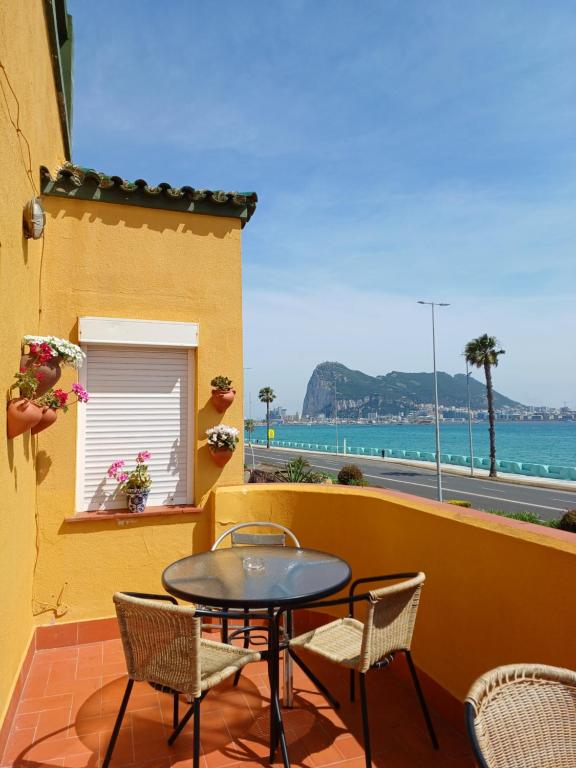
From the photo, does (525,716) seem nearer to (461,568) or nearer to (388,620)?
(388,620)

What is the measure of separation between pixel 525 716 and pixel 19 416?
9.10ft

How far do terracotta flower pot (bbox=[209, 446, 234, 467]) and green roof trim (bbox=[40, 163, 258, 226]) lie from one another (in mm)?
2380

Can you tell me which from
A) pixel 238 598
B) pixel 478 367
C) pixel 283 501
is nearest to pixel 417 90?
pixel 283 501

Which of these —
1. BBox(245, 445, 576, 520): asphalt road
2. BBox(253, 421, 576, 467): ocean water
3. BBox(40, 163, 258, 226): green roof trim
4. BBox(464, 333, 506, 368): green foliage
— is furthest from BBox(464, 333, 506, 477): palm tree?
BBox(40, 163, 258, 226): green roof trim

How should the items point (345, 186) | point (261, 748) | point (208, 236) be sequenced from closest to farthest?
point (261, 748) → point (208, 236) → point (345, 186)

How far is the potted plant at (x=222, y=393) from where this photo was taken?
444 cm

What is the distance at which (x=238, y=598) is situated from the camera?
229 centimetres

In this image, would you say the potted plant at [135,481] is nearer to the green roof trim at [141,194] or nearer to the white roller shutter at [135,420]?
the white roller shutter at [135,420]

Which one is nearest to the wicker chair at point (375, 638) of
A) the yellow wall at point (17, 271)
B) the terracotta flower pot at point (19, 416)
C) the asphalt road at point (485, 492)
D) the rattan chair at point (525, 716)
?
the rattan chair at point (525, 716)

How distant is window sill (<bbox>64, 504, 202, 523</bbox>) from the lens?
402 centimetres

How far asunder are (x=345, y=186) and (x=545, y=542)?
7.00 metres

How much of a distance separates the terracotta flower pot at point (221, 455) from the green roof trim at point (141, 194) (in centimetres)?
238

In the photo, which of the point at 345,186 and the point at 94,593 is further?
the point at 345,186

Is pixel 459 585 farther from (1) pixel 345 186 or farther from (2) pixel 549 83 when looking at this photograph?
(1) pixel 345 186
